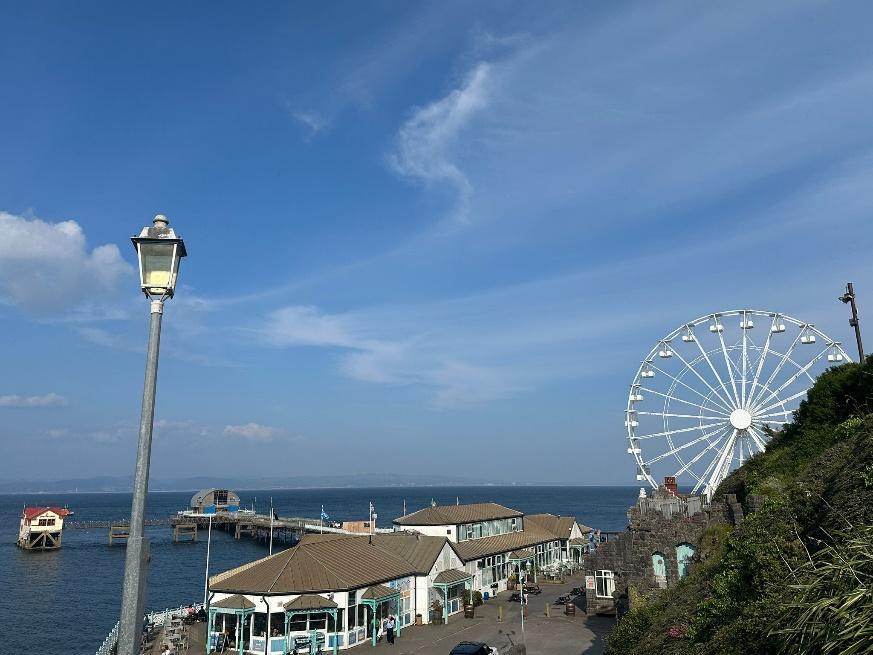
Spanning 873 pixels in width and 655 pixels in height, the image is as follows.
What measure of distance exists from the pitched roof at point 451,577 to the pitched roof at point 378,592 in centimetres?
465

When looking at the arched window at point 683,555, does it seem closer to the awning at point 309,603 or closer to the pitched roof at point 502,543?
the pitched roof at point 502,543

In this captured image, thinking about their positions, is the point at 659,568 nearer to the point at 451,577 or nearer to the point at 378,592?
the point at 451,577

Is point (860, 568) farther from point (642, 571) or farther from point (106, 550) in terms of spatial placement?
point (106, 550)

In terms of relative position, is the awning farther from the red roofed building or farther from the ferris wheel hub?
the red roofed building

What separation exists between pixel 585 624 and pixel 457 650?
490 inches

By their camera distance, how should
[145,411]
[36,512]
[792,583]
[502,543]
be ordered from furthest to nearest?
1. [36,512]
2. [502,543]
3. [792,583]
4. [145,411]

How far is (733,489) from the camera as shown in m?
39.2

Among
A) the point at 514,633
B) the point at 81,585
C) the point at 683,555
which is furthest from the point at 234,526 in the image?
the point at 683,555

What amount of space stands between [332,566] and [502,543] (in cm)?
2074

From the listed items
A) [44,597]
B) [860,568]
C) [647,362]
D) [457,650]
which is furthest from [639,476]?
[44,597]

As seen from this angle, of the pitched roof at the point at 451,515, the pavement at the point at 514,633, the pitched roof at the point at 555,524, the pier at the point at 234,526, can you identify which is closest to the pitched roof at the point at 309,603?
the pavement at the point at 514,633

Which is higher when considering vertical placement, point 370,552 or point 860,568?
point 860,568

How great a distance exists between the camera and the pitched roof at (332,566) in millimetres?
32219

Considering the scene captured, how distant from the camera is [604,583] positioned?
3822cm
